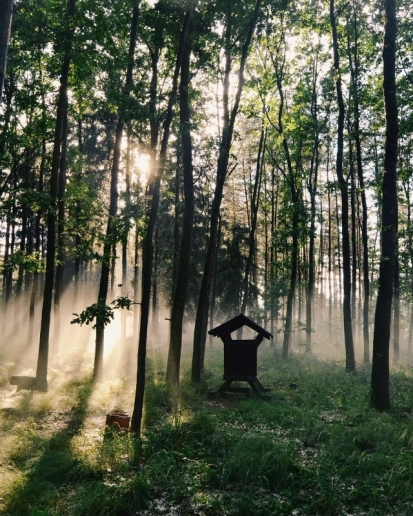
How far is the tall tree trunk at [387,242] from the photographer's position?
437 inches

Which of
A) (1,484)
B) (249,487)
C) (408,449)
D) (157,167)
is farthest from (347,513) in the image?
(157,167)

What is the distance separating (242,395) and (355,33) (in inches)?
656

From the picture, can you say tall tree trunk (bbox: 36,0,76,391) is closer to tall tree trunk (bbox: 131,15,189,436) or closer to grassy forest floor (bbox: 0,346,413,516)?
grassy forest floor (bbox: 0,346,413,516)

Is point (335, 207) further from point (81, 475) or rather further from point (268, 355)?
point (81, 475)

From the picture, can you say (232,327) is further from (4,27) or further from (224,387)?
(4,27)

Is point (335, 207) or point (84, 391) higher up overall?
point (335, 207)

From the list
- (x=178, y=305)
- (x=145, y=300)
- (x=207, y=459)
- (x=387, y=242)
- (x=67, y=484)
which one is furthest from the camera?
(x=178, y=305)

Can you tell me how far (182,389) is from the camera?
13062mm

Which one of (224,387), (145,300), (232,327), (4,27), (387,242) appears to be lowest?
(224,387)

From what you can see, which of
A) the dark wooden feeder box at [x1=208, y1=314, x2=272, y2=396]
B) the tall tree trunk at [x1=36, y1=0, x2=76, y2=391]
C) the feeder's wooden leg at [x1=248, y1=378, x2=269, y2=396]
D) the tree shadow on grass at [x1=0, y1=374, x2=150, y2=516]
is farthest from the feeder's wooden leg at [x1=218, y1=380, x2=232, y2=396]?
the tree shadow on grass at [x1=0, y1=374, x2=150, y2=516]

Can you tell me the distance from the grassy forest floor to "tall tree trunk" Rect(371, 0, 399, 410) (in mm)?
848

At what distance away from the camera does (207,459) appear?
732 cm

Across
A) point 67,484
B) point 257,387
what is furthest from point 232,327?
point 67,484

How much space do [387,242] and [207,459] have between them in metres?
7.33
